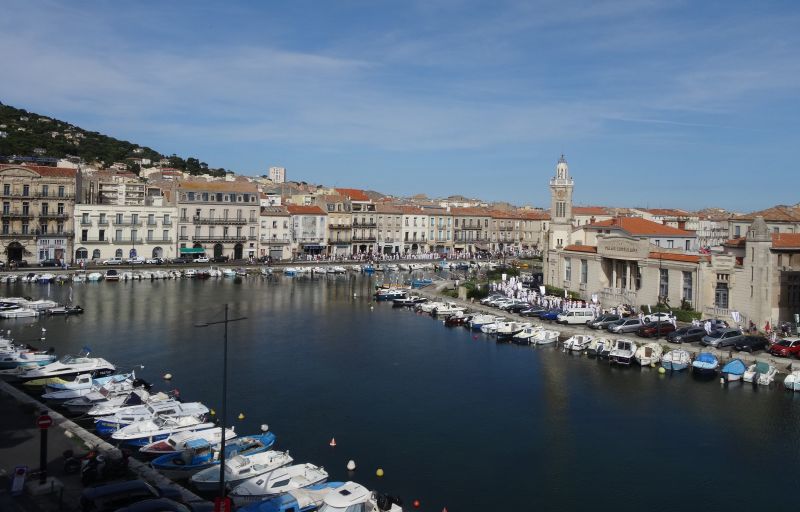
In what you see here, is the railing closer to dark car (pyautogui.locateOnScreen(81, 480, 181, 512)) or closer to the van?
the van

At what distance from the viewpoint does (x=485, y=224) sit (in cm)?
7825

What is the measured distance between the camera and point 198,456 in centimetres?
1484

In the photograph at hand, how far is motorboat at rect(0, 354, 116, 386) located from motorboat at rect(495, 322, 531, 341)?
1609cm

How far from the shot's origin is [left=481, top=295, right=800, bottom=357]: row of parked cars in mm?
25062

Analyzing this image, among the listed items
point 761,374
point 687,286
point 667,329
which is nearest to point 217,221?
point 687,286

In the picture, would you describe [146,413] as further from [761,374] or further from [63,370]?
[761,374]

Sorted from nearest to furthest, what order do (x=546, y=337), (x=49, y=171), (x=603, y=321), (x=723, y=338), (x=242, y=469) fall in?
1. (x=242, y=469)
2. (x=723, y=338)
3. (x=546, y=337)
4. (x=603, y=321)
5. (x=49, y=171)

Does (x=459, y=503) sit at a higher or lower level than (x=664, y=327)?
lower

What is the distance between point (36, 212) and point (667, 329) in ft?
141

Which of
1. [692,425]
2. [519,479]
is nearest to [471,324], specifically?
[692,425]

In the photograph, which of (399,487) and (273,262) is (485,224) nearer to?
(273,262)

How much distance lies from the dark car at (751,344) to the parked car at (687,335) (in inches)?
68.3


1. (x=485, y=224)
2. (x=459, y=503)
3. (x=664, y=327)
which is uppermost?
(x=485, y=224)

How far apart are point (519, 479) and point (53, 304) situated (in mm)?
27353
